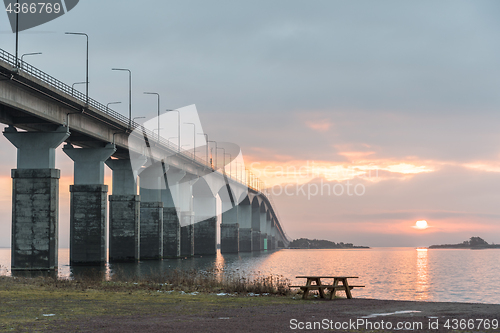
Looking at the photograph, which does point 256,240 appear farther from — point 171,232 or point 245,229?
point 171,232

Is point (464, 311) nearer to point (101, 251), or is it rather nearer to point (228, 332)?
point (228, 332)

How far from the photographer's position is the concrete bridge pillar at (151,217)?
72562 millimetres

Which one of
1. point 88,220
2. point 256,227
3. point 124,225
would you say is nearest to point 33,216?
point 88,220

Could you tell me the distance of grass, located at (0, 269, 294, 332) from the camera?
49.2 ft

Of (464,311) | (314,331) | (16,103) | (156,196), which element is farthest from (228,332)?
(156,196)

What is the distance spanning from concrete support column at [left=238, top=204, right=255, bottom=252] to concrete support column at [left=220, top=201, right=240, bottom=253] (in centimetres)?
1321

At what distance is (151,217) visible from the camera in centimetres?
7362

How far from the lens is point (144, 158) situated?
218 feet

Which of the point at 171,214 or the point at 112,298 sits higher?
the point at 171,214

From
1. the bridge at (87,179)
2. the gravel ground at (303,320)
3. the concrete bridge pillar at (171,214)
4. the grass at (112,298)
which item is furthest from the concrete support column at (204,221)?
the gravel ground at (303,320)

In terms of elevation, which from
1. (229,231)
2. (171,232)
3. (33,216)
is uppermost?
(33,216)

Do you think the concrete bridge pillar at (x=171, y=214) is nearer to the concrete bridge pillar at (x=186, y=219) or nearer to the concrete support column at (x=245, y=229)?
the concrete bridge pillar at (x=186, y=219)

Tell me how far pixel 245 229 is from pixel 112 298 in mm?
119827

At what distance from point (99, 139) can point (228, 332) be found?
147 ft
